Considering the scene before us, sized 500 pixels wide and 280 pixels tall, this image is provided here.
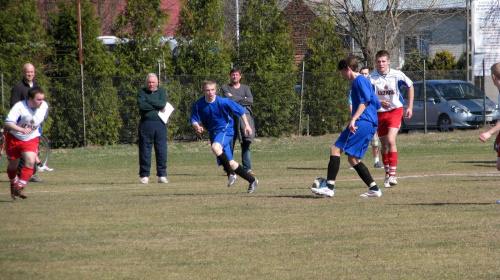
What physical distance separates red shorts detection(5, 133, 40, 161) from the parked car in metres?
14.8

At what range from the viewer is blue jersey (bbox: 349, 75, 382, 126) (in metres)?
9.16

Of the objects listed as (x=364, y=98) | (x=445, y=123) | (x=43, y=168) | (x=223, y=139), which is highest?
(x=364, y=98)

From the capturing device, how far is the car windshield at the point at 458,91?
2286 centimetres

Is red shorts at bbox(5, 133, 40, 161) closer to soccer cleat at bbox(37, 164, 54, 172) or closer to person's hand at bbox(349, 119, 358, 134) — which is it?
person's hand at bbox(349, 119, 358, 134)

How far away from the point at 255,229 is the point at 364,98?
2.68 metres

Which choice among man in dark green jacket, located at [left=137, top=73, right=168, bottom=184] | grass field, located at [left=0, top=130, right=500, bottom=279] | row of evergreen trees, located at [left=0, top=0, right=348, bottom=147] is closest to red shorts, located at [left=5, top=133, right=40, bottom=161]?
grass field, located at [left=0, top=130, right=500, bottom=279]

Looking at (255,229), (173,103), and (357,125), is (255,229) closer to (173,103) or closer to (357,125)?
(357,125)

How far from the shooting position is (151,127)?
12.6 meters

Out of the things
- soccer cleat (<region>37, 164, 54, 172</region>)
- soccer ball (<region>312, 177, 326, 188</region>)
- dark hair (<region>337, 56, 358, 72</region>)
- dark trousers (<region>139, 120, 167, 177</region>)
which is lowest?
soccer cleat (<region>37, 164, 54, 172</region>)

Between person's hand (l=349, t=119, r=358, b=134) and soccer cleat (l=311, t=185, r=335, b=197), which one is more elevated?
person's hand (l=349, t=119, r=358, b=134)

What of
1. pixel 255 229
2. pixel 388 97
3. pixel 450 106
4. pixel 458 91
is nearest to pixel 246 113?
pixel 388 97

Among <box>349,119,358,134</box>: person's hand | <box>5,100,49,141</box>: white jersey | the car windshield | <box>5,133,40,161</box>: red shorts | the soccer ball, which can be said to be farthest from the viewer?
the car windshield

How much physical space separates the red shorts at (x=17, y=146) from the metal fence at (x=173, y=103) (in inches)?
405

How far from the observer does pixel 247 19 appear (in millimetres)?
23688
